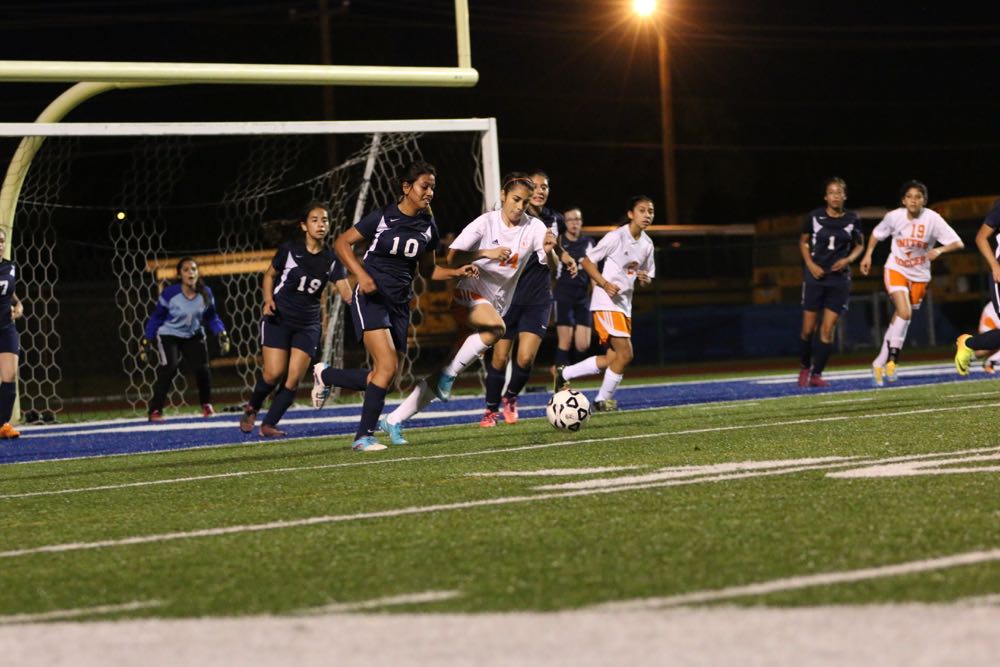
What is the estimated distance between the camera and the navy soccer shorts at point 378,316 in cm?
1086

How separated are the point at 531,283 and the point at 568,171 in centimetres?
4752

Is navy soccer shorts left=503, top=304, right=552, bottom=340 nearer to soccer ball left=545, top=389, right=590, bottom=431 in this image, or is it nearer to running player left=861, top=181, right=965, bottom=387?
soccer ball left=545, top=389, right=590, bottom=431

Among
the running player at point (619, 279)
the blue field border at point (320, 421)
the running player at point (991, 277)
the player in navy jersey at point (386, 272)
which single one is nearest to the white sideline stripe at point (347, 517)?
the player in navy jersey at point (386, 272)

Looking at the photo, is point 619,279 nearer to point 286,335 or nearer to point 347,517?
point 286,335

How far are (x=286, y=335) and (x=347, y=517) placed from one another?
6.74 meters

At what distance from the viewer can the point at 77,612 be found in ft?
15.3

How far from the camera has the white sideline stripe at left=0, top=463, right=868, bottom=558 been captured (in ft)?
20.6

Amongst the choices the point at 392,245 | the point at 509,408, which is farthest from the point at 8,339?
the point at 392,245

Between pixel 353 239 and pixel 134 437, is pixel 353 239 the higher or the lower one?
the higher one

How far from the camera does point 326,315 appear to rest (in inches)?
830

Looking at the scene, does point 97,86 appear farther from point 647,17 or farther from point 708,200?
point 708,200

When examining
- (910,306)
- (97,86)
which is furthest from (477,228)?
(910,306)

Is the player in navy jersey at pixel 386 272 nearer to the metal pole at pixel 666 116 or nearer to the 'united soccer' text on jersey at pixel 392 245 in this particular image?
the 'united soccer' text on jersey at pixel 392 245

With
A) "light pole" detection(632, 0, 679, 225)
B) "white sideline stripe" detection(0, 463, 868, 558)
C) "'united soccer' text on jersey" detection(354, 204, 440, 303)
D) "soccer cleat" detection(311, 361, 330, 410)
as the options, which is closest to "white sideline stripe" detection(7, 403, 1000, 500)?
"white sideline stripe" detection(0, 463, 868, 558)
